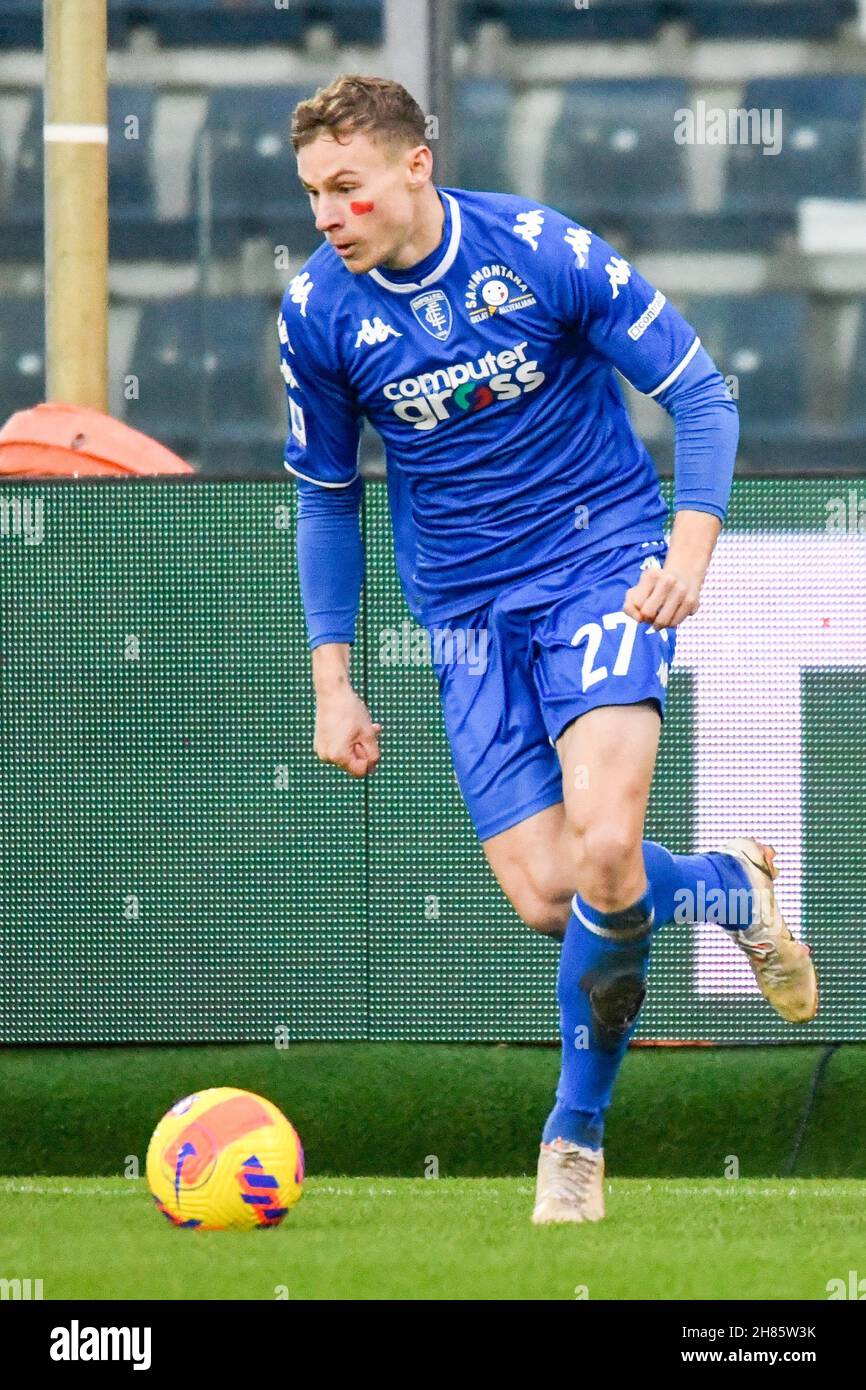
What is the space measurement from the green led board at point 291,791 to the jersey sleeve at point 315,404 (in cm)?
127

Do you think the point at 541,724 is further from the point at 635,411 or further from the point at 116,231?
the point at 116,231

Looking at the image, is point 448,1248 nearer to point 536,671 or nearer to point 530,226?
point 536,671

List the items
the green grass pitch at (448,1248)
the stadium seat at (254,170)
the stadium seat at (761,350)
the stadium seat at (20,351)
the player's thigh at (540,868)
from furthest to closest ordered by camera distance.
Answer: the stadium seat at (20,351) < the stadium seat at (254,170) < the stadium seat at (761,350) < the player's thigh at (540,868) < the green grass pitch at (448,1248)

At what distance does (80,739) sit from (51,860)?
1.05 ft

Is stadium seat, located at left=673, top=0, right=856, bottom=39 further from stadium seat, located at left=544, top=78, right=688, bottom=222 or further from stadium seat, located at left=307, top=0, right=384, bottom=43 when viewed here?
stadium seat, located at left=307, top=0, right=384, bottom=43

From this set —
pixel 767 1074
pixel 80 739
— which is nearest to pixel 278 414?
pixel 80 739

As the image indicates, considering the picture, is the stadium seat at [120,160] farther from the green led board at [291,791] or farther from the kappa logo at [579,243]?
the kappa logo at [579,243]

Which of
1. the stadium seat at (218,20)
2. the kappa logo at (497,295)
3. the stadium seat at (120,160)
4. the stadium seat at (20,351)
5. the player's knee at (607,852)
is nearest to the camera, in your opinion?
the player's knee at (607,852)

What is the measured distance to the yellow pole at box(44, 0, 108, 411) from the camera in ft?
22.7

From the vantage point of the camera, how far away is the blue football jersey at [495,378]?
4594mm

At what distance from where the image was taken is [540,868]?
4.72m

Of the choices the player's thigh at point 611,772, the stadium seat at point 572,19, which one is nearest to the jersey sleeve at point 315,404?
the player's thigh at point 611,772

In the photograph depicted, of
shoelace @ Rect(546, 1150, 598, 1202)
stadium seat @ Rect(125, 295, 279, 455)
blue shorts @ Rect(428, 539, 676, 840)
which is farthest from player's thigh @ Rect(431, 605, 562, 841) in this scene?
stadium seat @ Rect(125, 295, 279, 455)

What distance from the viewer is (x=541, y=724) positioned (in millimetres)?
4773
